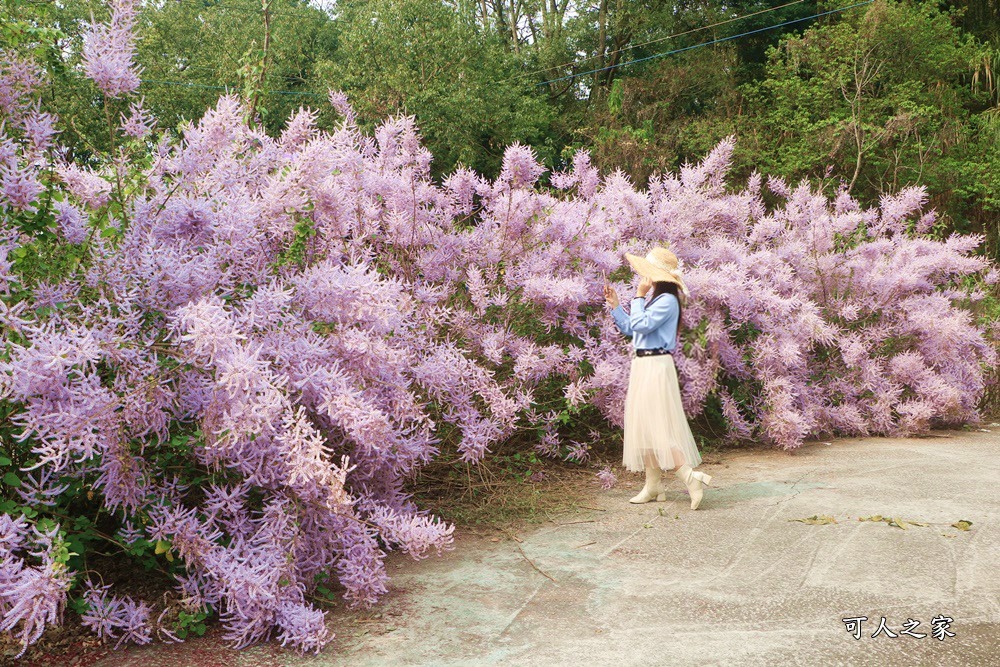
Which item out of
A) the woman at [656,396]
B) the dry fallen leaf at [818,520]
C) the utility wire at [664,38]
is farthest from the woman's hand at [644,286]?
the utility wire at [664,38]

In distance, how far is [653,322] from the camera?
6.11m

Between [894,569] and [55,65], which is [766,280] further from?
[55,65]

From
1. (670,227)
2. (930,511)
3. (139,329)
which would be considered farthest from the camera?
(670,227)

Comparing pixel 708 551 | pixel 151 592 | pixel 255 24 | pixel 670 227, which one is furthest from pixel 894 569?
pixel 255 24

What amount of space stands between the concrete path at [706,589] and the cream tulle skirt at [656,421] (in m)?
0.37

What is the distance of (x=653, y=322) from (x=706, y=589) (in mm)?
2178

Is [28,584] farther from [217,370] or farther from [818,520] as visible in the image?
[818,520]

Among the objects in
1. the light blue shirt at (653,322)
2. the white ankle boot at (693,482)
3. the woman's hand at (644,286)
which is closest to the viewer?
the white ankle boot at (693,482)

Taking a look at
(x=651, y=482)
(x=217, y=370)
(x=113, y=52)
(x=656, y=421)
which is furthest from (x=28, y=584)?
(x=651, y=482)

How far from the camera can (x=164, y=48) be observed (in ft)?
101

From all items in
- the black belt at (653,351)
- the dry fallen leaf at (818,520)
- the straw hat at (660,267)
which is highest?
the straw hat at (660,267)

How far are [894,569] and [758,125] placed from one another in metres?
21.4

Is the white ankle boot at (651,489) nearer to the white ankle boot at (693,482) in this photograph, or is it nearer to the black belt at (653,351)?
the white ankle boot at (693,482)

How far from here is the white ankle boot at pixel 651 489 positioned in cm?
618
